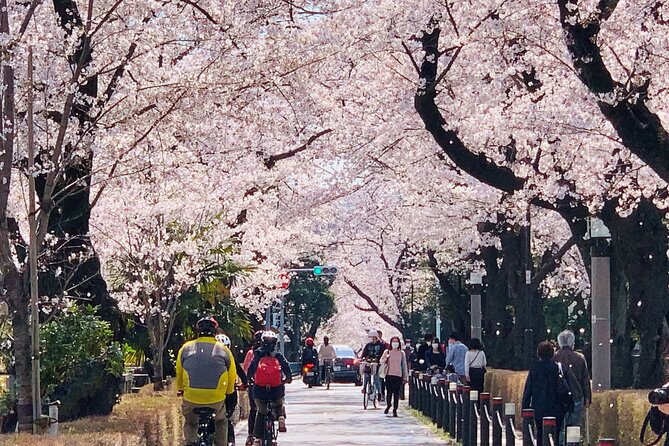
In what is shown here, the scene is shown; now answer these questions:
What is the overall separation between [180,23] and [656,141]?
19.4ft

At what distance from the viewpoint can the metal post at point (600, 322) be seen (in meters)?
19.7

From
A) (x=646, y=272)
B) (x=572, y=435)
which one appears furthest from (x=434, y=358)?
(x=572, y=435)

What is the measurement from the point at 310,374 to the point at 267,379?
102ft

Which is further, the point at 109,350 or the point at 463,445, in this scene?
the point at 463,445

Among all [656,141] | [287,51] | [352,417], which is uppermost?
[287,51]

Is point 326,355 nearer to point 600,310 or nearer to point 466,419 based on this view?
point 600,310

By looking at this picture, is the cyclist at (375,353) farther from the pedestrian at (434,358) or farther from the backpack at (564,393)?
the backpack at (564,393)

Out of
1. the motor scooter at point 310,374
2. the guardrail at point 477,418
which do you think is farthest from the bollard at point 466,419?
the motor scooter at point 310,374

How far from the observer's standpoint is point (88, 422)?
1398 cm

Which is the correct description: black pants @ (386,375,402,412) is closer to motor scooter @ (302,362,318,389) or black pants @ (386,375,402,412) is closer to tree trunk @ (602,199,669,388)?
tree trunk @ (602,199,669,388)

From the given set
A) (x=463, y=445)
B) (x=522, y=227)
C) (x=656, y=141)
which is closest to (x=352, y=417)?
(x=522, y=227)

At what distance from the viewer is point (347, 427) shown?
25.1 meters

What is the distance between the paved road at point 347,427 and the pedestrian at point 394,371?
43 cm

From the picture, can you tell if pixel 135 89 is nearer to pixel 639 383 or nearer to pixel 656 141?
pixel 656 141
